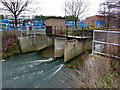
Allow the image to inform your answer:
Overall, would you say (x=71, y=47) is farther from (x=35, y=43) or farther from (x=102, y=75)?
(x=102, y=75)

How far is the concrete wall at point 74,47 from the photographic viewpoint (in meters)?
9.36

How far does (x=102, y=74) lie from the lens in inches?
160

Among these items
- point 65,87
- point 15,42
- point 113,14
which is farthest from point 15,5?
point 65,87

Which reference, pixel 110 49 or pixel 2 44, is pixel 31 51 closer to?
pixel 2 44

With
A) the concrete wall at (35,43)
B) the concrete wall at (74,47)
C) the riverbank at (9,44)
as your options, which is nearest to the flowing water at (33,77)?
the concrete wall at (74,47)

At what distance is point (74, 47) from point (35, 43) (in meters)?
5.47

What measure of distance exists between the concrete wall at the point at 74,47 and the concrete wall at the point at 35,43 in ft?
16.7

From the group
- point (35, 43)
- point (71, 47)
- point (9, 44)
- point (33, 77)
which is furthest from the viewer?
point (35, 43)

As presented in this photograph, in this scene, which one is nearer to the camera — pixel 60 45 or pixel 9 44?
pixel 60 45

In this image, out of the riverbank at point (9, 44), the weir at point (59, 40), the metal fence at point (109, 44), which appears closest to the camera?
the metal fence at point (109, 44)

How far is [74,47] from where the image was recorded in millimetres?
9914

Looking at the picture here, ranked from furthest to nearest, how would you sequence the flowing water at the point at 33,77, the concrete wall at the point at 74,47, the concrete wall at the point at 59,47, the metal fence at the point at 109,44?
1. the concrete wall at the point at 59,47
2. the concrete wall at the point at 74,47
3. the flowing water at the point at 33,77
4. the metal fence at the point at 109,44

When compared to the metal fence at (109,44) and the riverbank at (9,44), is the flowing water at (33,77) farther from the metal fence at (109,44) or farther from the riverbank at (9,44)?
the riverbank at (9,44)

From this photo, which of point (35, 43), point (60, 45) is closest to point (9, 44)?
point (35, 43)
